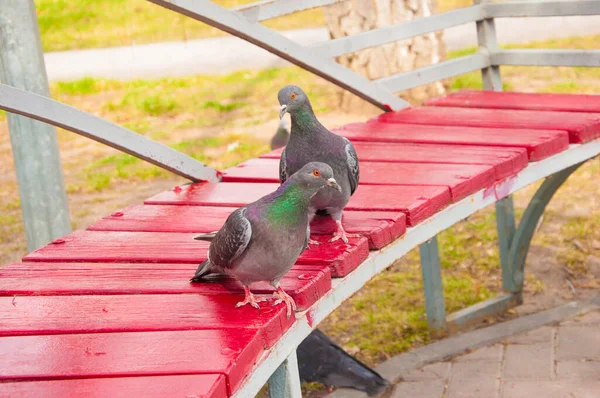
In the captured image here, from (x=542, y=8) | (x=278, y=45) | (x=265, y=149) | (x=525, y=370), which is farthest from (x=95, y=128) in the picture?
(x=265, y=149)

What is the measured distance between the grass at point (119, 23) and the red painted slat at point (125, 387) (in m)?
10.8

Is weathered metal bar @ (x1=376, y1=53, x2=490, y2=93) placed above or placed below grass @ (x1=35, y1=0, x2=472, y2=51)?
below

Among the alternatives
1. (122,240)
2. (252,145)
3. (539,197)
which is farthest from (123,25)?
(122,240)

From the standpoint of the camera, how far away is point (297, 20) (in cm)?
1359

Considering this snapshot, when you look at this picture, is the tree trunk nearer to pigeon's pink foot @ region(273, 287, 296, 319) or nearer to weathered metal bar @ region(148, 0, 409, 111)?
weathered metal bar @ region(148, 0, 409, 111)

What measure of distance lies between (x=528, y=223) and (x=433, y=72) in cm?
95

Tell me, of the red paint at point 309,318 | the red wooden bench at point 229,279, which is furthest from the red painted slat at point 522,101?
the red paint at point 309,318

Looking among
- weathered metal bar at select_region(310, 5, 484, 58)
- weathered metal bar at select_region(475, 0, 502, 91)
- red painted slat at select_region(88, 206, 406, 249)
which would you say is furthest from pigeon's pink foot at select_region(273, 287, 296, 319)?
weathered metal bar at select_region(475, 0, 502, 91)

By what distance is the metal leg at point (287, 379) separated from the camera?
2754mm

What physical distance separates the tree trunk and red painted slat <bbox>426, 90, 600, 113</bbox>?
2.74 metres

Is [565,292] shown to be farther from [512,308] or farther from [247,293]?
[247,293]

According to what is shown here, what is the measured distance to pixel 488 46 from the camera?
207 inches

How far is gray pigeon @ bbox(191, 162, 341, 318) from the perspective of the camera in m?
2.59

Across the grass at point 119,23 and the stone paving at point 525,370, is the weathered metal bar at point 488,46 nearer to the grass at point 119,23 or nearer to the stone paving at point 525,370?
the stone paving at point 525,370
